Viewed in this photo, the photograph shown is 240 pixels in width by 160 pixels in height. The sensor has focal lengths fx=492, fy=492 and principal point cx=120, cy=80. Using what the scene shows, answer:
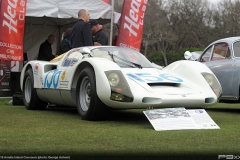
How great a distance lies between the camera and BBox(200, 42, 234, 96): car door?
8.75 m

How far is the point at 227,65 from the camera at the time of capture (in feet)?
29.0

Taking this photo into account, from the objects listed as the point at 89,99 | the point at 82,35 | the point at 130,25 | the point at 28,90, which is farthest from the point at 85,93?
the point at 130,25

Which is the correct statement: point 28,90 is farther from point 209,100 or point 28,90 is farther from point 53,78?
point 209,100

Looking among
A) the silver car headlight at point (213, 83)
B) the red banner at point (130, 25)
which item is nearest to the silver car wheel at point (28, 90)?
the silver car headlight at point (213, 83)

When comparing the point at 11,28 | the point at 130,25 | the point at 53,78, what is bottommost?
the point at 53,78

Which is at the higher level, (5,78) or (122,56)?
(122,56)

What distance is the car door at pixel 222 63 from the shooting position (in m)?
8.75

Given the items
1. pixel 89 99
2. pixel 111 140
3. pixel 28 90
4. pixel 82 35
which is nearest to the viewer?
pixel 111 140

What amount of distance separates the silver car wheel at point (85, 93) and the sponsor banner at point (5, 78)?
5.97 meters

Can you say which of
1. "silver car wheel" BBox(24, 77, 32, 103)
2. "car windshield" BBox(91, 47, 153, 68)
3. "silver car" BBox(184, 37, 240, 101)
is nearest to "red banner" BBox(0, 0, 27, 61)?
"silver car wheel" BBox(24, 77, 32, 103)

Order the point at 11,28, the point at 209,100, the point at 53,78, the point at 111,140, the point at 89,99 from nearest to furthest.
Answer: the point at 111,140 → the point at 209,100 → the point at 89,99 → the point at 53,78 → the point at 11,28

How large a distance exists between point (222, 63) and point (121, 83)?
133 inches

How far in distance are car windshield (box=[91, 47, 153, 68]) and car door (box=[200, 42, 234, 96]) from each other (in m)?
1.94

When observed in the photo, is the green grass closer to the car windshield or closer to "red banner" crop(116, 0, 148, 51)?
the car windshield
